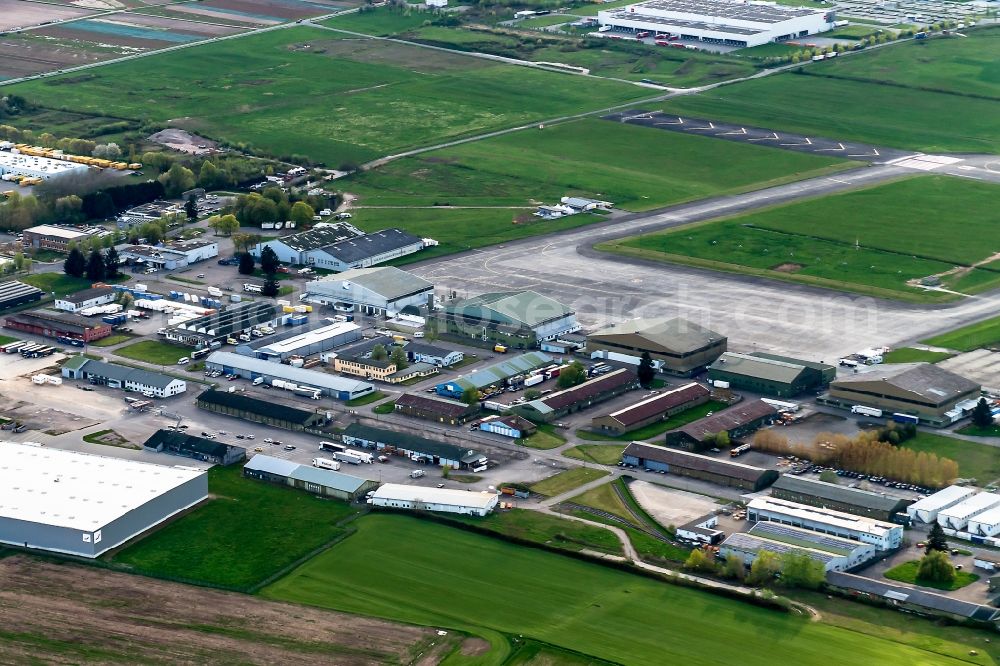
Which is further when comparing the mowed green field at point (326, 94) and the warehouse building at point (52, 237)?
the mowed green field at point (326, 94)

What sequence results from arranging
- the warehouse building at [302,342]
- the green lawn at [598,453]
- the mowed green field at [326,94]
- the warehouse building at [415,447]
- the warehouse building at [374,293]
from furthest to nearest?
1. the mowed green field at [326,94]
2. the warehouse building at [374,293]
3. the warehouse building at [302,342]
4. the green lawn at [598,453]
5. the warehouse building at [415,447]

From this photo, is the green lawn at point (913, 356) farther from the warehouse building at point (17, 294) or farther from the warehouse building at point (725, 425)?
the warehouse building at point (17, 294)

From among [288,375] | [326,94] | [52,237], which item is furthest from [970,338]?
[326,94]

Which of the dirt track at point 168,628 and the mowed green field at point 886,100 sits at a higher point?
the mowed green field at point 886,100

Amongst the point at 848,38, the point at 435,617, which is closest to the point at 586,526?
the point at 435,617

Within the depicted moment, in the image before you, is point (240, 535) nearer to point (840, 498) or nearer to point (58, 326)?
point (840, 498)

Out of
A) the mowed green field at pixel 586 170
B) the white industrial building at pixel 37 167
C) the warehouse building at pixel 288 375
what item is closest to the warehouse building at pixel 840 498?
the warehouse building at pixel 288 375

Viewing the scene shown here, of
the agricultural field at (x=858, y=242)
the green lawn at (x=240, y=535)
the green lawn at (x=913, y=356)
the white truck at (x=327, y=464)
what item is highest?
the agricultural field at (x=858, y=242)

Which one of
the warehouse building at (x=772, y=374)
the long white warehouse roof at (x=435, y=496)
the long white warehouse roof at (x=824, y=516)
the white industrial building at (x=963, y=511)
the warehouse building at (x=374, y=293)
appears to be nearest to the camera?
the long white warehouse roof at (x=824, y=516)
